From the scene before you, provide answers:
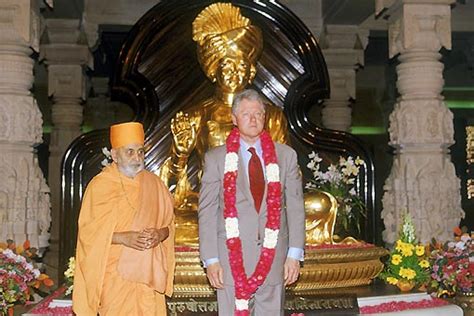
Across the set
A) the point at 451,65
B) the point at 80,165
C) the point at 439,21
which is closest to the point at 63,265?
the point at 80,165

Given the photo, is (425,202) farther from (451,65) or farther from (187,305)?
(451,65)

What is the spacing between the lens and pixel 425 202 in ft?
18.2

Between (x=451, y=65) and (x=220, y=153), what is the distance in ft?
29.1

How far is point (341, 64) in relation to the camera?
9.30 m

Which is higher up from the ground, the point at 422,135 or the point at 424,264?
the point at 422,135

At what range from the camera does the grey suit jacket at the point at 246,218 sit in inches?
129

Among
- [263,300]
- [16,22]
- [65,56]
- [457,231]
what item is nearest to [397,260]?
[457,231]

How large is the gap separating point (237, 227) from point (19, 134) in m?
2.64

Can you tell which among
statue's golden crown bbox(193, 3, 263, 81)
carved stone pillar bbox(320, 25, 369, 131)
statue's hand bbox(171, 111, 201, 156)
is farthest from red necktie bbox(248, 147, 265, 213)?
carved stone pillar bbox(320, 25, 369, 131)

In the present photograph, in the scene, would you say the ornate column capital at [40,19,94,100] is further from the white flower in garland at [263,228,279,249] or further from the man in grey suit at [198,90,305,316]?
the white flower in garland at [263,228,279,249]

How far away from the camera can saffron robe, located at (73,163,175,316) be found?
11.5 ft

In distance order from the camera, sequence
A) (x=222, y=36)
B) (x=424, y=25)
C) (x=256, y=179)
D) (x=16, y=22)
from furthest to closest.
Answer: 1. (x=222, y=36)
2. (x=424, y=25)
3. (x=16, y=22)
4. (x=256, y=179)

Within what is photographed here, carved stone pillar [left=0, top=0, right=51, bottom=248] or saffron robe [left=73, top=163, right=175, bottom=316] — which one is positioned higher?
carved stone pillar [left=0, top=0, right=51, bottom=248]

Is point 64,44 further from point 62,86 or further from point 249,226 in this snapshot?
point 249,226
